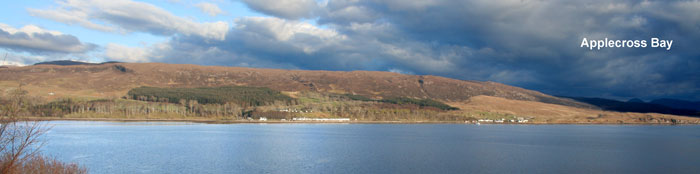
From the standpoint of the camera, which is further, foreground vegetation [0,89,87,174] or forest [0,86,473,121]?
forest [0,86,473,121]

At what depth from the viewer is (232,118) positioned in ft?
554

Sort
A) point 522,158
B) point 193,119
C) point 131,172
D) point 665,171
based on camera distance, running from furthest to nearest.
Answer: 1. point 193,119
2. point 522,158
3. point 665,171
4. point 131,172

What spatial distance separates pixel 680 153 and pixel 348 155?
41.5 m

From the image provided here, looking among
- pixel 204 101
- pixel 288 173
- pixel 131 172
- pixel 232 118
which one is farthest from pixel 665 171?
pixel 204 101

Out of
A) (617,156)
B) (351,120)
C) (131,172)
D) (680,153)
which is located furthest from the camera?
(351,120)

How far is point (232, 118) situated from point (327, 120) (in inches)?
1249

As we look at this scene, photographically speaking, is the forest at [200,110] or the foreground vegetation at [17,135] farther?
the forest at [200,110]

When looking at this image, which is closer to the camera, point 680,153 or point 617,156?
point 617,156

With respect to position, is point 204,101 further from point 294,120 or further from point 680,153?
point 680,153

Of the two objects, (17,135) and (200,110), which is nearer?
(17,135)

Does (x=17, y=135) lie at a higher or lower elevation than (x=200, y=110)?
higher

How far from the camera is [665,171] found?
145 feet

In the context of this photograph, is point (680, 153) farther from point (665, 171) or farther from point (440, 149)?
point (440, 149)

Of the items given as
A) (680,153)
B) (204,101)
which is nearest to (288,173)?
(680,153)
